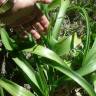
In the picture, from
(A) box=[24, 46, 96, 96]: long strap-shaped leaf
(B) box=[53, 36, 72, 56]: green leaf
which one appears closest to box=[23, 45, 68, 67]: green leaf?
(A) box=[24, 46, 96, 96]: long strap-shaped leaf

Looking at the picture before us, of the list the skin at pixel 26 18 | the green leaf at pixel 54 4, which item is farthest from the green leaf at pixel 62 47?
the green leaf at pixel 54 4

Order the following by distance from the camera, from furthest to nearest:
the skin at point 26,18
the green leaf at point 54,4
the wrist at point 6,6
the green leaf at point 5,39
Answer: the green leaf at point 54,4, the green leaf at point 5,39, the skin at point 26,18, the wrist at point 6,6

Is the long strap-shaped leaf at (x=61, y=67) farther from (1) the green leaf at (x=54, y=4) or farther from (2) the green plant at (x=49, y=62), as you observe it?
(1) the green leaf at (x=54, y=4)

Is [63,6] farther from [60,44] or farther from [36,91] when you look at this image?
[36,91]

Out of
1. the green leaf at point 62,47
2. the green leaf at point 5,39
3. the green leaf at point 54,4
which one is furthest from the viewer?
the green leaf at point 54,4

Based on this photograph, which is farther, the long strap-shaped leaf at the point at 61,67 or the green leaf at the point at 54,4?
the green leaf at the point at 54,4

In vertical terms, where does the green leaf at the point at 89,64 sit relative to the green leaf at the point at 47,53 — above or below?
below

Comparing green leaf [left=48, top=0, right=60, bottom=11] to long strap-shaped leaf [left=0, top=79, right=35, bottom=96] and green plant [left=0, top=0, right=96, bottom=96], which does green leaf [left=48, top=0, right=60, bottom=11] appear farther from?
long strap-shaped leaf [left=0, top=79, right=35, bottom=96]
